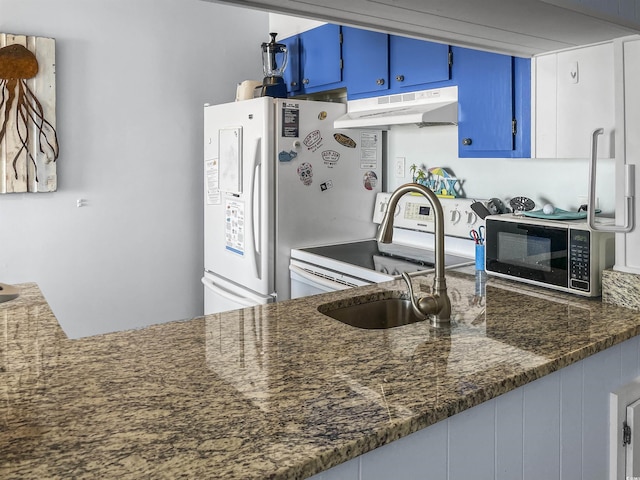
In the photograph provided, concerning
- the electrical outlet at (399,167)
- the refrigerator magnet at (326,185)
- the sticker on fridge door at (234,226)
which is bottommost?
the sticker on fridge door at (234,226)

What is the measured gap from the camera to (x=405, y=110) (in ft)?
8.63

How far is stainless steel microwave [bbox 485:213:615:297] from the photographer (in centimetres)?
183

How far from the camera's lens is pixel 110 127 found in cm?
336

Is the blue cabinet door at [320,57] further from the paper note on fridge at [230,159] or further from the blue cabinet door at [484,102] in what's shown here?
the blue cabinet door at [484,102]

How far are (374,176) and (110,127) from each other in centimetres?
159

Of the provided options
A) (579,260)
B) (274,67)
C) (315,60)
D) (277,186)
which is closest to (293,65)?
(274,67)

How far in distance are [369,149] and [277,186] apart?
645mm

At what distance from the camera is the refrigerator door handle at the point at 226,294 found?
3068mm

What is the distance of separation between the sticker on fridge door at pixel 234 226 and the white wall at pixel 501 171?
2.94ft

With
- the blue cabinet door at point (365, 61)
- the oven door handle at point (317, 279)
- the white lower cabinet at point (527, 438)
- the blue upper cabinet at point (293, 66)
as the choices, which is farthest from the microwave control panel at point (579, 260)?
the blue upper cabinet at point (293, 66)

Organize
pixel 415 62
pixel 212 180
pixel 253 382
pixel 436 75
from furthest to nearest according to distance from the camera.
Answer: pixel 212 180, pixel 415 62, pixel 436 75, pixel 253 382

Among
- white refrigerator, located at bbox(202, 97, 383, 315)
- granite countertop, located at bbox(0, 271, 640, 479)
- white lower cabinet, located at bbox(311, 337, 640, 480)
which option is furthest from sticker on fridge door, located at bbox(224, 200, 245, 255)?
white lower cabinet, located at bbox(311, 337, 640, 480)

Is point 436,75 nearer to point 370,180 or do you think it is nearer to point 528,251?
point 370,180

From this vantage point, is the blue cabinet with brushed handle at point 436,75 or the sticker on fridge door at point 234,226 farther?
the sticker on fridge door at point 234,226
